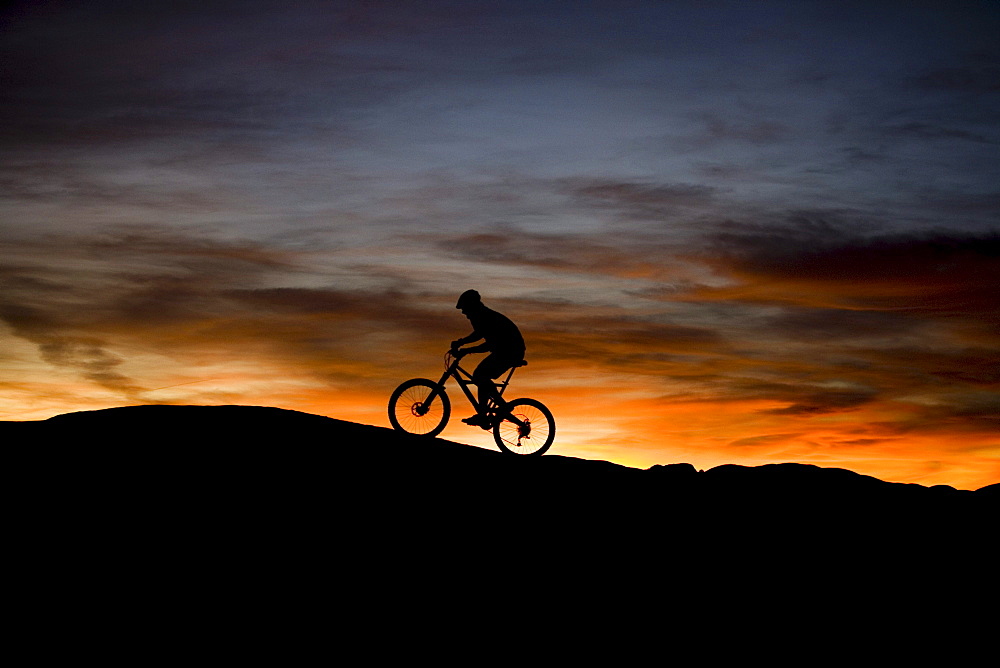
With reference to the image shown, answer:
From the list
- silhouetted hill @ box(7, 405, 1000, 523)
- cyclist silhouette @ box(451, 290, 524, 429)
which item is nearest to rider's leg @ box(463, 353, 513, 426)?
cyclist silhouette @ box(451, 290, 524, 429)

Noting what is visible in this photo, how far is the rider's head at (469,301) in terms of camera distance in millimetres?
17562

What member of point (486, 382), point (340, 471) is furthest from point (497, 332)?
point (340, 471)

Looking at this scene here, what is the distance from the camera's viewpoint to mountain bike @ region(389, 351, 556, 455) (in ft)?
61.8

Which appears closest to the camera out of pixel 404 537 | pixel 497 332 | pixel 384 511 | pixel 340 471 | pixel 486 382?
pixel 404 537

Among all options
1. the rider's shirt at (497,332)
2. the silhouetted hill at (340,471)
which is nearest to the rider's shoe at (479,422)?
the silhouetted hill at (340,471)

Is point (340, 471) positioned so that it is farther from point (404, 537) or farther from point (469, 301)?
point (469, 301)

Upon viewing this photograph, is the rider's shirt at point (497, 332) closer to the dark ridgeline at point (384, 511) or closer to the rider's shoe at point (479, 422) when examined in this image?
the rider's shoe at point (479, 422)

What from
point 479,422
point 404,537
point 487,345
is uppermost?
point 487,345

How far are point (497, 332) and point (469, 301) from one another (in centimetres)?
90

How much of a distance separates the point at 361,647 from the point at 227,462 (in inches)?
187

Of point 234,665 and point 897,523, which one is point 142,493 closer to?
point 234,665

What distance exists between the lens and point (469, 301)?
17562 mm

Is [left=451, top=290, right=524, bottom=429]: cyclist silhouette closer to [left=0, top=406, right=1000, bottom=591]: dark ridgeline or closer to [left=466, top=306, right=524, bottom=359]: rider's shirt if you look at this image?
[left=466, top=306, right=524, bottom=359]: rider's shirt

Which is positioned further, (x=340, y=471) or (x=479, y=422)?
(x=479, y=422)
